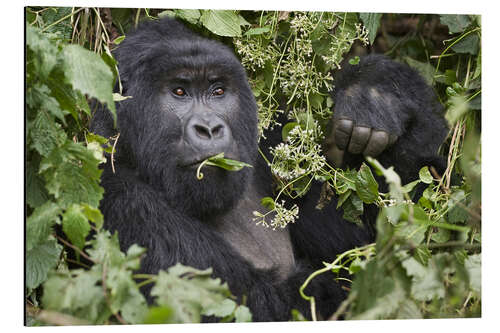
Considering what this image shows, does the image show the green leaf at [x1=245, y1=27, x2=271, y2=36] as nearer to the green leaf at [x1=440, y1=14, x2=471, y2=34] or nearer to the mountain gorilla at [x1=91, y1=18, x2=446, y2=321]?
the mountain gorilla at [x1=91, y1=18, x2=446, y2=321]

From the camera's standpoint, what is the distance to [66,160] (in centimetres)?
239

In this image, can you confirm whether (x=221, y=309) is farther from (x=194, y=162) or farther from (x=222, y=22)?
(x=222, y=22)

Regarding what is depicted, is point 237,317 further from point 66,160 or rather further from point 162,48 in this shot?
point 162,48

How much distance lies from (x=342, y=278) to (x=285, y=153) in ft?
2.01

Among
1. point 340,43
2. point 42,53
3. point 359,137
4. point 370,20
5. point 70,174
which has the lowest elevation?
point 70,174

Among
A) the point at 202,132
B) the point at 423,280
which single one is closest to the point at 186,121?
the point at 202,132

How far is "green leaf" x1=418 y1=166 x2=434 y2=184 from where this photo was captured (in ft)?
10.2

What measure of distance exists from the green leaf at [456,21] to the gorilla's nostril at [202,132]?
1.26 meters

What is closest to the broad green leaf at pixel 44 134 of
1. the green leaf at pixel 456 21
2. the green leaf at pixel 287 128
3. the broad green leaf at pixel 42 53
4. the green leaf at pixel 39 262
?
the broad green leaf at pixel 42 53

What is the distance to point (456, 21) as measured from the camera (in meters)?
3.21

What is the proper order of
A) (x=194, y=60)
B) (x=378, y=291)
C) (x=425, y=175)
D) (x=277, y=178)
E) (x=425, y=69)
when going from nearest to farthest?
1. (x=378, y=291)
2. (x=194, y=60)
3. (x=425, y=175)
4. (x=277, y=178)
5. (x=425, y=69)

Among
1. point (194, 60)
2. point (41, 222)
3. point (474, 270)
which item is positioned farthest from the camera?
point (194, 60)

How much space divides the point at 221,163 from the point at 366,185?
74 cm

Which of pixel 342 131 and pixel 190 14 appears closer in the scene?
pixel 190 14
